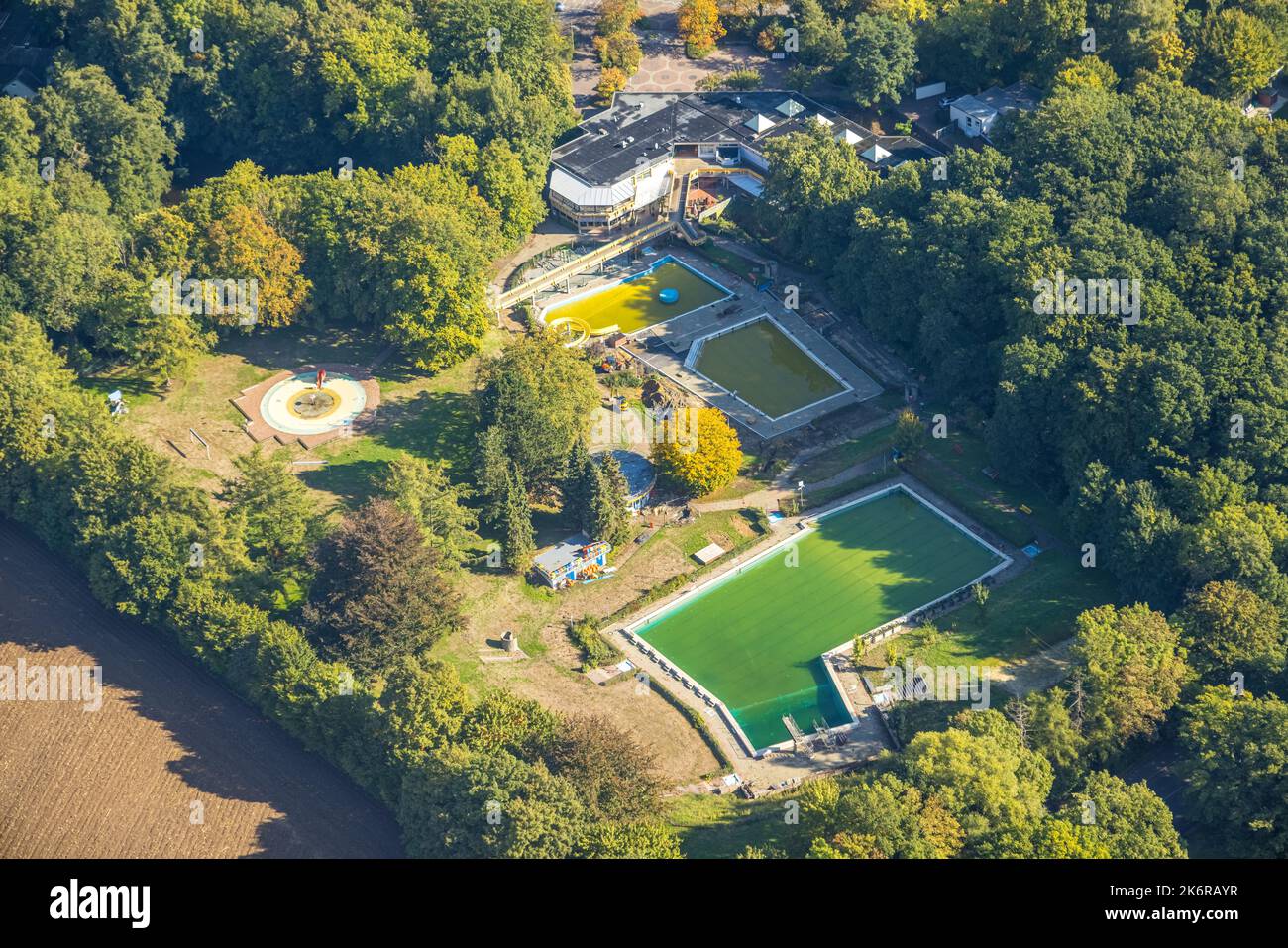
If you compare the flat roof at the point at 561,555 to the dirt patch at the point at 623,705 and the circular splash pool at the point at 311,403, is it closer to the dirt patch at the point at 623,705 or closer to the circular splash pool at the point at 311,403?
the dirt patch at the point at 623,705

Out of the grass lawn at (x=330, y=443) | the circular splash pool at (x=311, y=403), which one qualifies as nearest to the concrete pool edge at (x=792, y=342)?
the grass lawn at (x=330, y=443)

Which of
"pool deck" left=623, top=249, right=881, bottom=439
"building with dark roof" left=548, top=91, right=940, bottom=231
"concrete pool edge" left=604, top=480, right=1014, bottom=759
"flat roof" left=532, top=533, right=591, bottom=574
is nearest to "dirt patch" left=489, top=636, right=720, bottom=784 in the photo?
"concrete pool edge" left=604, top=480, right=1014, bottom=759

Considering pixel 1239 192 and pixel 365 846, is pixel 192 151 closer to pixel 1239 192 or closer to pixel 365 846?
pixel 365 846

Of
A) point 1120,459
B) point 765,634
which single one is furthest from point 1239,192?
point 765,634

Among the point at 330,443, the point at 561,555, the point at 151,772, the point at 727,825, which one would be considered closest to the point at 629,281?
the point at 330,443

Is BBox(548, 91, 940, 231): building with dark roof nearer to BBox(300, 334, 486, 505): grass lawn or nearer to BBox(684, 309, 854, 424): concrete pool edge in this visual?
BBox(684, 309, 854, 424): concrete pool edge

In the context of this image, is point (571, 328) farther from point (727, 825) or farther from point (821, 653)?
point (727, 825)
